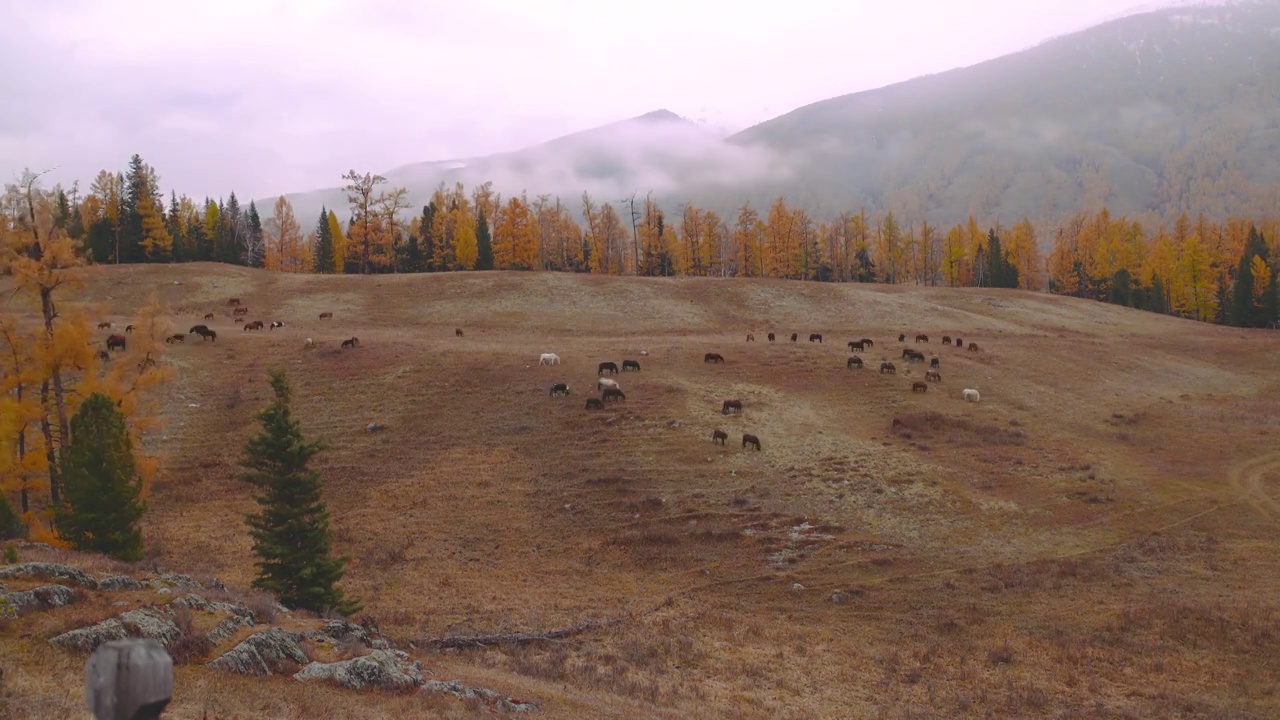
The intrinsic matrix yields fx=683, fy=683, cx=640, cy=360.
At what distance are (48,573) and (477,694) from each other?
9.54 m

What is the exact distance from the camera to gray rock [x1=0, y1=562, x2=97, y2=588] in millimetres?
14055

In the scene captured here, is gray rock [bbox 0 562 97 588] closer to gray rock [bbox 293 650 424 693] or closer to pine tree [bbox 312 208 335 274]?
gray rock [bbox 293 650 424 693]

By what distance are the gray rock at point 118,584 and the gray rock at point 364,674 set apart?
17.7 ft

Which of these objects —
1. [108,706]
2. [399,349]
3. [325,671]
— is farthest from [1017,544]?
[399,349]

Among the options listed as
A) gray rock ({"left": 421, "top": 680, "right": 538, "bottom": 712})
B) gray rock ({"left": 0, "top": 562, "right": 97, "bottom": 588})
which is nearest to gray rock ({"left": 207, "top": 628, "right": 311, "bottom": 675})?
gray rock ({"left": 421, "top": 680, "right": 538, "bottom": 712})

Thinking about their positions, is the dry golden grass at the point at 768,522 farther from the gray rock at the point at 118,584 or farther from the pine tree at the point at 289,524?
the pine tree at the point at 289,524

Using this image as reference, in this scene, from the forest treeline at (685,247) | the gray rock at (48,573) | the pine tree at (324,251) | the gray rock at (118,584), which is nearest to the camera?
the gray rock at (48,573)

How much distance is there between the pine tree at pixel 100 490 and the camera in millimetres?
22938

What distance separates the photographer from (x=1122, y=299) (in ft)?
347

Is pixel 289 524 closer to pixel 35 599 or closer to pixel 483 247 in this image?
pixel 35 599

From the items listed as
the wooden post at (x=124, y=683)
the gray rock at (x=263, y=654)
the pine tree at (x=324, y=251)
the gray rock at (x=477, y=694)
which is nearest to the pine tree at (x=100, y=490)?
the gray rock at (x=263, y=654)

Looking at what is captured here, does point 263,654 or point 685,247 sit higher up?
point 685,247

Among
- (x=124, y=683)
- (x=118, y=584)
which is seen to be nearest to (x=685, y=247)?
(x=118, y=584)

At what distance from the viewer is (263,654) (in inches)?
495
